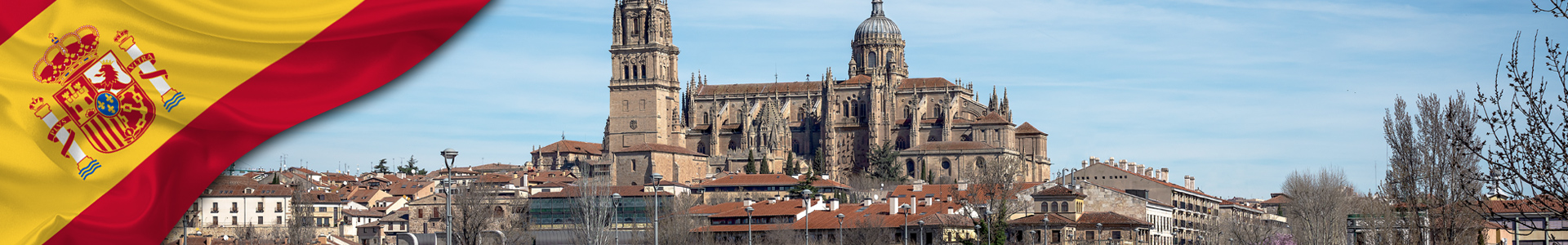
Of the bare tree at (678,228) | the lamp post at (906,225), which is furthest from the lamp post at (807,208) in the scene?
the bare tree at (678,228)

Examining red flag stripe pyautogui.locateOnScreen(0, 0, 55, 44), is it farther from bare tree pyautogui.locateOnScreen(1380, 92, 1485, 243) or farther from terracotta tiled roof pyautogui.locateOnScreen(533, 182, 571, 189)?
terracotta tiled roof pyautogui.locateOnScreen(533, 182, 571, 189)

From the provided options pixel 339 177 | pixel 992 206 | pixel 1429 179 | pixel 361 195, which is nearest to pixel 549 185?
pixel 361 195

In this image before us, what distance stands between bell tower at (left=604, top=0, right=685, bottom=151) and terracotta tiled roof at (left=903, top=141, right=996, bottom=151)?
18321 millimetres

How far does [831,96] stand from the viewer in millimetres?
128250

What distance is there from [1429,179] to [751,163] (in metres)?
82.2

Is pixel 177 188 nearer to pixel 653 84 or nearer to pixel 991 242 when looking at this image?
pixel 991 242

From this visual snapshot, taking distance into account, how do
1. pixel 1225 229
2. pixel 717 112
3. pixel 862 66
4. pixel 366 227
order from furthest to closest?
pixel 862 66 → pixel 717 112 → pixel 1225 229 → pixel 366 227

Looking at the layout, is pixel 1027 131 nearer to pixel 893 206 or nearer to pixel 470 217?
pixel 893 206

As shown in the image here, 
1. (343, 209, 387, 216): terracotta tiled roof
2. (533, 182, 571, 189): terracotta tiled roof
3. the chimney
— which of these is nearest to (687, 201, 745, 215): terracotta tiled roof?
the chimney

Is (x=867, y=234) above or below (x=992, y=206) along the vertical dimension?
below

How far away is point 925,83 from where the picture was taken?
438 feet

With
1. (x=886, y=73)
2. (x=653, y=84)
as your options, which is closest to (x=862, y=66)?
(x=886, y=73)

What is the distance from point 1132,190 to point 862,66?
4634 cm

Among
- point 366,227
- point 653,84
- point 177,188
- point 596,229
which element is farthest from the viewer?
point 653,84
